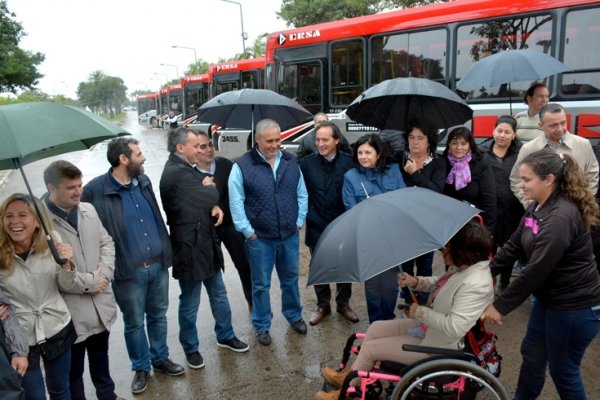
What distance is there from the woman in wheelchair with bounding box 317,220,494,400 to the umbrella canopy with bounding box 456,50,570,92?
9.60 ft

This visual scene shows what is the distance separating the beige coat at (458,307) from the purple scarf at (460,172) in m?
1.50

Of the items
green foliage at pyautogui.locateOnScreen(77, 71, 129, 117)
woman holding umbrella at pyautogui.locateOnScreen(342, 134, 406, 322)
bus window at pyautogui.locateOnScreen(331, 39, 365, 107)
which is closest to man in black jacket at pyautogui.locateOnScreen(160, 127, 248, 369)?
woman holding umbrella at pyautogui.locateOnScreen(342, 134, 406, 322)

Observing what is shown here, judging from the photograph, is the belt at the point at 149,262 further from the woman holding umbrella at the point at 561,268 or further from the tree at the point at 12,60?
the tree at the point at 12,60

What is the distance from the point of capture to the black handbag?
197 centimetres

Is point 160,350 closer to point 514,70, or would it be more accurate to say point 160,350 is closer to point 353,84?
point 514,70

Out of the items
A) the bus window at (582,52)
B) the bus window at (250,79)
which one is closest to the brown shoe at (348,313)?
the bus window at (582,52)

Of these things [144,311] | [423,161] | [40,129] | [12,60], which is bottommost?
[144,311]

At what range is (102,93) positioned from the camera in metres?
98.7

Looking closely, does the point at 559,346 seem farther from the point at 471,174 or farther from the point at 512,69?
the point at 512,69

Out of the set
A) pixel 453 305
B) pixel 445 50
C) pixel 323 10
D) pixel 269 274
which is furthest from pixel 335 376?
pixel 323 10

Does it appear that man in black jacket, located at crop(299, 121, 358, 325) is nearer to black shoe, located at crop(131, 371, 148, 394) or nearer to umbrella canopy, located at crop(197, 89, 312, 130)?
umbrella canopy, located at crop(197, 89, 312, 130)

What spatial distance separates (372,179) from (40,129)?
2380mm

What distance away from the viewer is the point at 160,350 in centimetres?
344

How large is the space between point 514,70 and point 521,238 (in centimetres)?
296
